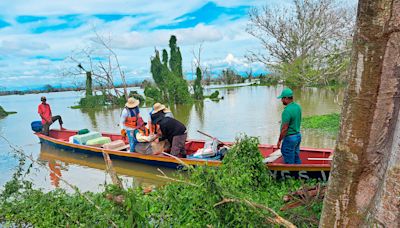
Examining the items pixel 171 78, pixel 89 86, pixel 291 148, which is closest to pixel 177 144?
pixel 291 148

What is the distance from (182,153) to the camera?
7.70 metres

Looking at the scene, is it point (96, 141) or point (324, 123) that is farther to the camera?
point (324, 123)

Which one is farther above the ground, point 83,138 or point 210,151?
point 210,151

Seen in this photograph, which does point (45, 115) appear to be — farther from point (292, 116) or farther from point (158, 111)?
point (292, 116)

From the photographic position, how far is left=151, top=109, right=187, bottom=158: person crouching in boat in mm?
7480

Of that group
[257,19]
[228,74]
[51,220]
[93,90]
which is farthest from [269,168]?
[228,74]

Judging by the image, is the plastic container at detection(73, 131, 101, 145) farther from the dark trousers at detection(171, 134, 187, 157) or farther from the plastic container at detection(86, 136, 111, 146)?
the dark trousers at detection(171, 134, 187, 157)

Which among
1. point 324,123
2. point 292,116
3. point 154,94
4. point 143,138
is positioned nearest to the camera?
point 292,116

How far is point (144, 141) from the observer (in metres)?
7.88

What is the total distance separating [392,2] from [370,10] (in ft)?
0.38

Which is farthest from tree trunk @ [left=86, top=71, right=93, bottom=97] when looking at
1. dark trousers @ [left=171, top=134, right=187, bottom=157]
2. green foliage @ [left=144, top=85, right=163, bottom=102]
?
dark trousers @ [left=171, top=134, right=187, bottom=157]

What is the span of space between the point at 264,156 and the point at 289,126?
1837 millimetres

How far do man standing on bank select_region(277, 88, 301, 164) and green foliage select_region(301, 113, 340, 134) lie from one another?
6160mm

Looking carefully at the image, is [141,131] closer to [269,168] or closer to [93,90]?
[269,168]
